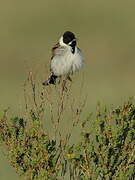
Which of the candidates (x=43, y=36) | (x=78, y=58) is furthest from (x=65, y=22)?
(x=78, y=58)

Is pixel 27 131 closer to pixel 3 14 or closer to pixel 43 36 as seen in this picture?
pixel 43 36

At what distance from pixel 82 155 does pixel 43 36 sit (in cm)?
2184

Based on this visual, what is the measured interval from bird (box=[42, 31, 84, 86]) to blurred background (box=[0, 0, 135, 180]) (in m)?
8.56

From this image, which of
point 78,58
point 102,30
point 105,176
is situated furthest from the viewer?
point 102,30

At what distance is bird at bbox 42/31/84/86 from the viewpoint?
10438 millimetres

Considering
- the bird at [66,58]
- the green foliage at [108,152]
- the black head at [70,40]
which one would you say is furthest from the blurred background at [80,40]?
the green foliage at [108,152]

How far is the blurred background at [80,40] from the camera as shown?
880 inches

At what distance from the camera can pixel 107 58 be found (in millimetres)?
26328

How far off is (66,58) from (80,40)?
57.1 ft

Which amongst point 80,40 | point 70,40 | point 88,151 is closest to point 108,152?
point 88,151

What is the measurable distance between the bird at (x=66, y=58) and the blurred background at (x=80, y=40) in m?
8.56

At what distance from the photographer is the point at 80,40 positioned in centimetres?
2797

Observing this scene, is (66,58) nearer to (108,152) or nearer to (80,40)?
(108,152)

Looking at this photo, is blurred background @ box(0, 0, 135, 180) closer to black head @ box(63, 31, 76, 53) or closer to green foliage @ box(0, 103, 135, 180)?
black head @ box(63, 31, 76, 53)
